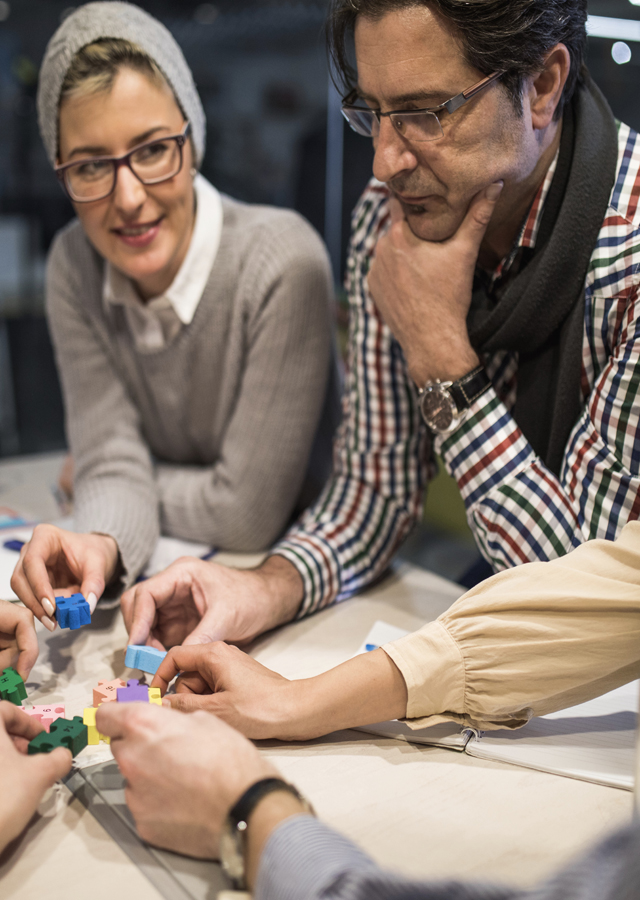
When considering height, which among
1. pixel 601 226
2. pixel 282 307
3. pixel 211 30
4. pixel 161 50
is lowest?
pixel 282 307

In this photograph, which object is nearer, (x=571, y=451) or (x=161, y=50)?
(x=571, y=451)

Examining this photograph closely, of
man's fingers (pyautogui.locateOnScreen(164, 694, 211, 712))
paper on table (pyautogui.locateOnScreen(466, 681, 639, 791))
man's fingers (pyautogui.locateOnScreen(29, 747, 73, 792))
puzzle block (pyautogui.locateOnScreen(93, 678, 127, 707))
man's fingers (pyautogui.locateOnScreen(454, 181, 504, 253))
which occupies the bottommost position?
paper on table (pyautogui.locateOnScreen(466, 681, 639, 791))

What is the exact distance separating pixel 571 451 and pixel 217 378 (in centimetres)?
75

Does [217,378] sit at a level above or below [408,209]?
below

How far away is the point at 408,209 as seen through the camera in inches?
46.4

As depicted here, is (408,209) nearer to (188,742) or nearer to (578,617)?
(578,617)

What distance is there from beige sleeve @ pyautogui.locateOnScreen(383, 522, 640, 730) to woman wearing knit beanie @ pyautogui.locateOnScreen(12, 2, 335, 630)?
528 mm

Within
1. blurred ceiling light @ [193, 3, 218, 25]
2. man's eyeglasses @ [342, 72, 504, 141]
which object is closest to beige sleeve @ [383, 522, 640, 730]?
man's eyeglasses @ [342, 72, 504, 141]

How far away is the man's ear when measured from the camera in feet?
3.50

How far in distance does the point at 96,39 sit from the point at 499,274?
2.55ft

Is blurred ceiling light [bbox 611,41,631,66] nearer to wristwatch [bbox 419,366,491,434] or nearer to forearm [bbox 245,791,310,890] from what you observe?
wristwatch [bbox 419,366,491,434]

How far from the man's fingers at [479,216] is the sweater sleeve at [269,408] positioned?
39 centimetres

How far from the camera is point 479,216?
1114 millimetres

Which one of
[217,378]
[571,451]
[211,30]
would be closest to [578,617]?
[571,451]
